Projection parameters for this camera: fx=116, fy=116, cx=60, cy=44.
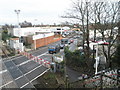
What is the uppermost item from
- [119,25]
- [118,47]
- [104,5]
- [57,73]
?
[104,5]

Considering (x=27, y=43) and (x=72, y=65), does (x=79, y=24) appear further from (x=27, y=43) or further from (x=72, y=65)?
(x=27, y=43)

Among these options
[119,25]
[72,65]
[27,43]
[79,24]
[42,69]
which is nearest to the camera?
[119,25]

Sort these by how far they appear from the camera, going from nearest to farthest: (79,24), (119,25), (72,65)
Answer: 1. (119,25)
2. (79,24)
3. (72,65)

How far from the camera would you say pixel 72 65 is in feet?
26.6

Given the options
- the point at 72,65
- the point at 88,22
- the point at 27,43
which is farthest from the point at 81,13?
the point at 27,43

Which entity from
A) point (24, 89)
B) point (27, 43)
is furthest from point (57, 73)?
point (27, 43)

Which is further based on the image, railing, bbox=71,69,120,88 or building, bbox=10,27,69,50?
building, bbox=10,27,69,50

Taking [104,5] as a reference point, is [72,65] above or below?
below

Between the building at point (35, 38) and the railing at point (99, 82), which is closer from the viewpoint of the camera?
the railing at point (99, 82)

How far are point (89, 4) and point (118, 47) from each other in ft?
9.95

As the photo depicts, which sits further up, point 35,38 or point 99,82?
point 35,38

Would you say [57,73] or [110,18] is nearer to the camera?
[110,18]

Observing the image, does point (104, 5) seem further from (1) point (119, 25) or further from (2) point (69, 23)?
(2) point (69, 23)

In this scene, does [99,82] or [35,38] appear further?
[35,38]
